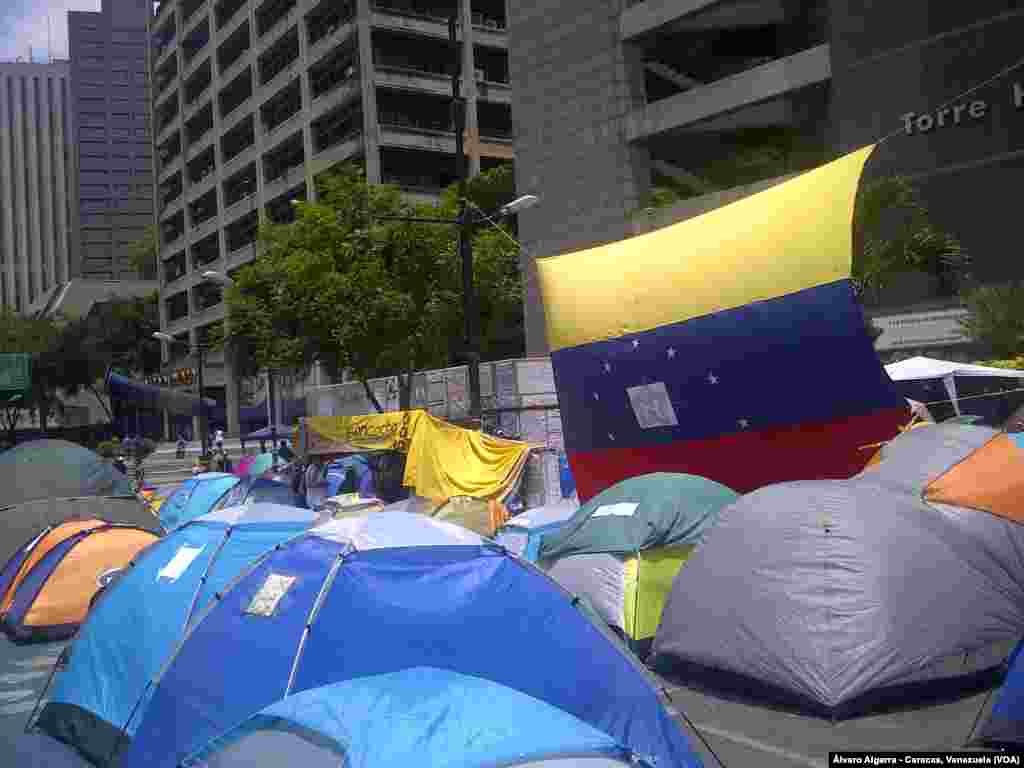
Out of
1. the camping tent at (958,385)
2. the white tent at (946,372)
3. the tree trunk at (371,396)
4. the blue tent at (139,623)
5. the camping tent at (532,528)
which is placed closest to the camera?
the blue tent at (139,623)

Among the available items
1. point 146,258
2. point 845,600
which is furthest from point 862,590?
point 146,258

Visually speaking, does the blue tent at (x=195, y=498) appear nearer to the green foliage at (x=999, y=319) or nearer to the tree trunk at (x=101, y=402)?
the green foliage at (x=999, y=319)

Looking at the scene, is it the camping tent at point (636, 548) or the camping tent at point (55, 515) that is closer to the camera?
the camping tent at point (636, 548)

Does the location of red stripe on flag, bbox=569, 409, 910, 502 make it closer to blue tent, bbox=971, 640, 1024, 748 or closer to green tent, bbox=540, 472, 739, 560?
green tent, bbox=540, 472, 739, 560

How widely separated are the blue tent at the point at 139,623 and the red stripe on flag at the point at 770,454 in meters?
4.72

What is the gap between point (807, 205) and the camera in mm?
10438

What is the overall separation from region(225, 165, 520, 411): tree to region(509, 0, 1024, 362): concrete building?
9.91ft

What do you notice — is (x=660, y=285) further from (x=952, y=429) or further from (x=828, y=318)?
(x=952, y=429)

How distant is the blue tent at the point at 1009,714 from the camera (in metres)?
5.66

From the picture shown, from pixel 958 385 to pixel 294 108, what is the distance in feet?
134

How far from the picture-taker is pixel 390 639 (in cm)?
584

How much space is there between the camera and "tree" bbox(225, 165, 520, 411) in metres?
24.0

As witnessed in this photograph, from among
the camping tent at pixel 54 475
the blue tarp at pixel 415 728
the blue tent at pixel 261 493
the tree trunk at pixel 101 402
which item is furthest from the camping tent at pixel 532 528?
the tree trunk at pixel 101 402

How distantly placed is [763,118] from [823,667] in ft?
81.4
